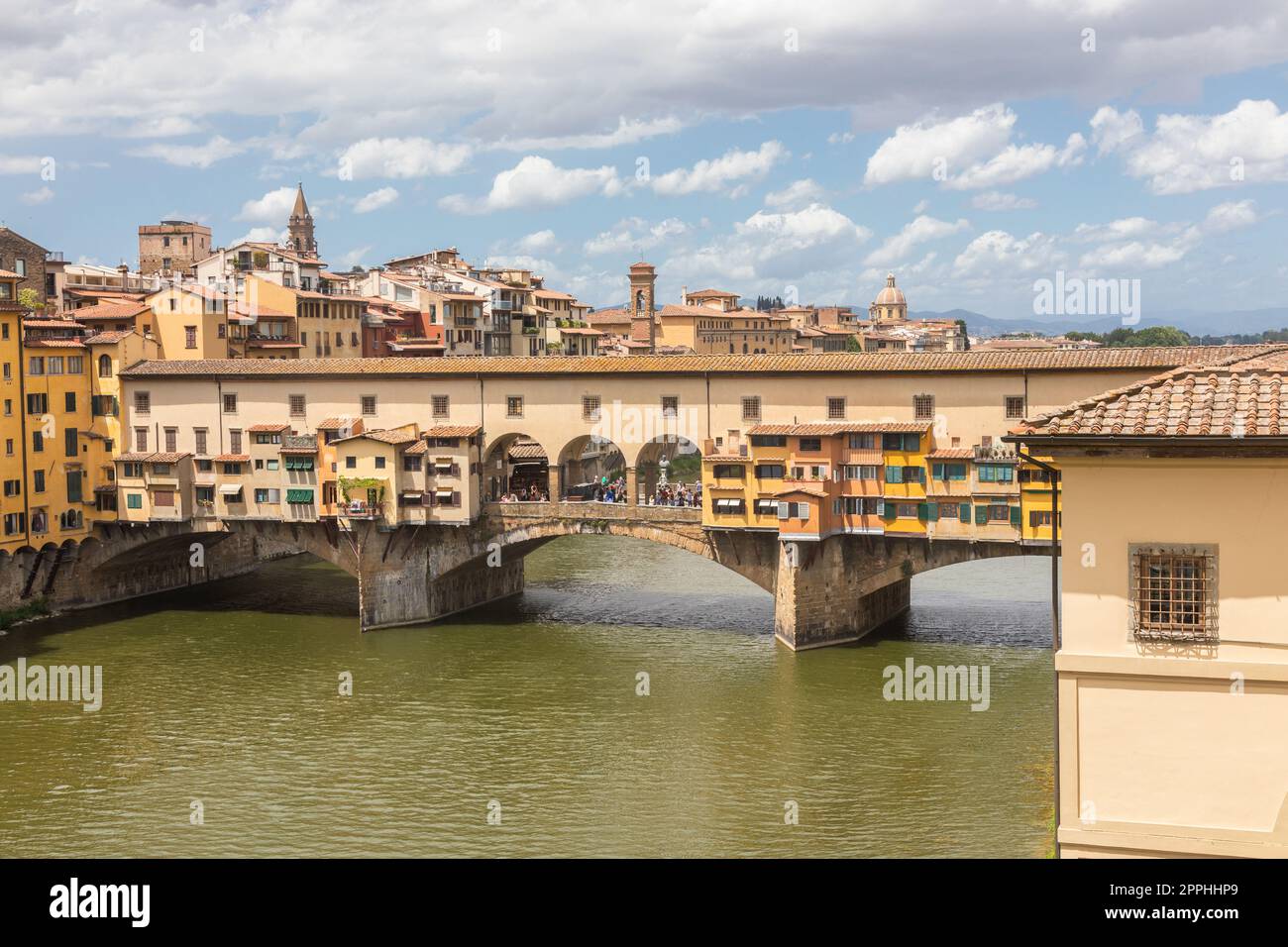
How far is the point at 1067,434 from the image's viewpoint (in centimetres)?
1039

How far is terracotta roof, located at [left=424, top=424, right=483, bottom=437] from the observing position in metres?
41.9

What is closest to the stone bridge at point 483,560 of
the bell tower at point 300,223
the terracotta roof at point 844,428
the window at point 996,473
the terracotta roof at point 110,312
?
the window at point 996,473

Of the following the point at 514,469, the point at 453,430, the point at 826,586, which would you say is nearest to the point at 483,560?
the point at 453,430

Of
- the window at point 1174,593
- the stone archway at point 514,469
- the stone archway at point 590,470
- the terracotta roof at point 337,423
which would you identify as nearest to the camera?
the window at point 1174,593

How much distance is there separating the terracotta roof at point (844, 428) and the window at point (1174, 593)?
1067 inches

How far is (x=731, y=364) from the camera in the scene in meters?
40.3

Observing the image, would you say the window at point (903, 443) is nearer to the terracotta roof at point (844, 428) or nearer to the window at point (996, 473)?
the terracotta roof at point (844, 428)

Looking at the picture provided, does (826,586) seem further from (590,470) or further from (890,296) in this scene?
(890,296)

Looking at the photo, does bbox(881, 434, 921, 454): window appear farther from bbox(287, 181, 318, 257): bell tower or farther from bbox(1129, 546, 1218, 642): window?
bbox(287, 181, 318, 257): bell tower

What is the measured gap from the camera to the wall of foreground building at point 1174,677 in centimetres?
1006

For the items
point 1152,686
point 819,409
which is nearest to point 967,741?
point 819,409

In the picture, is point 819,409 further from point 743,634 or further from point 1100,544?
point 1100,544

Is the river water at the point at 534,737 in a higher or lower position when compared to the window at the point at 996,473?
lower

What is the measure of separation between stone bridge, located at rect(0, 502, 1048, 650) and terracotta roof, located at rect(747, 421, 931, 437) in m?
2.82
